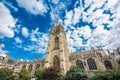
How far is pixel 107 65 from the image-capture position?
104ft

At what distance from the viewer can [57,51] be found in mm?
35094

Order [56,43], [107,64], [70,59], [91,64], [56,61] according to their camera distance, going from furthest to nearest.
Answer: [56,43] → [70,59] → [56,61] → [91,64] → [107,64]

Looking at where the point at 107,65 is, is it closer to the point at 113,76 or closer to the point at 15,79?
the point at 113,76

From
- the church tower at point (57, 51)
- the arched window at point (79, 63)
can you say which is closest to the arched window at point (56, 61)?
the church tower at point (57, 51)

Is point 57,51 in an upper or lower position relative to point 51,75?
upper

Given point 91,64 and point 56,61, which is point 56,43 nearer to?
point 56,61

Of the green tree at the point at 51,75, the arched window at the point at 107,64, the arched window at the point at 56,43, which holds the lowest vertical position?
the green tree at the point at 51,75

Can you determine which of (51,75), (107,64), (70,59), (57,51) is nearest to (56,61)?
(57,51)

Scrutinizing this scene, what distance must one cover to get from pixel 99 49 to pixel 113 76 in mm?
21885

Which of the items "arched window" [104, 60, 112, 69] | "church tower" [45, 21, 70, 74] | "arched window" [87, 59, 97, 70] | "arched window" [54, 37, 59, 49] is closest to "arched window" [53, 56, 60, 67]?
"church tower" [45, 21, 70, 74]

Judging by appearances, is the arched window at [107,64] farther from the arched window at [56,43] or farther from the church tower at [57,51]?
the arched window at [56,43]

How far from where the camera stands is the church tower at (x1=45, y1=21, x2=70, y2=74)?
31.7 metres

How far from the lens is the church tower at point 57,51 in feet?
104

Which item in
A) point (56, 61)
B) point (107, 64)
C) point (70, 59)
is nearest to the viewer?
point (107, 64)
